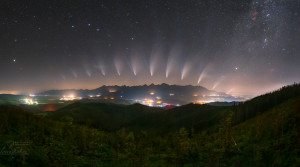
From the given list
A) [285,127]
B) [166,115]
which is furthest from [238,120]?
[166,115]

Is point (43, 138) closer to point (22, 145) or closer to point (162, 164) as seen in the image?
point (22, 145)

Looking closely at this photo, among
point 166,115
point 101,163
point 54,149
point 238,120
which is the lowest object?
point 166,115

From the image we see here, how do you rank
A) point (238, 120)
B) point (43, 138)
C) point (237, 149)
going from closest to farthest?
point (237, 149)
point (43, 138)
point (238, 120)

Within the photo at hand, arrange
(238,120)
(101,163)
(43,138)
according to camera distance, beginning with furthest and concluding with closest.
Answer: (238,120) → (43,138) → (101,163)

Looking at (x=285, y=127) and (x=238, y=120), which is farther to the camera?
(x=238, y=120)

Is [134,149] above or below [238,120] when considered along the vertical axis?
above

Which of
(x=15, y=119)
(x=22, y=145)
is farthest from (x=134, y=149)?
(x=15, y=119)

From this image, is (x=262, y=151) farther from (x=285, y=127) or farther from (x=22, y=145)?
(x=22, y=145)

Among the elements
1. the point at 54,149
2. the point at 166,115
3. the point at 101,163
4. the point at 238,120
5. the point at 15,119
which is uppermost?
the point at 15,119

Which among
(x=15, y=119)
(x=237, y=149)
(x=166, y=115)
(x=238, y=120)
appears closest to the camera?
(x=237, y=149)
